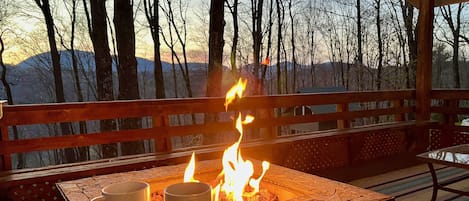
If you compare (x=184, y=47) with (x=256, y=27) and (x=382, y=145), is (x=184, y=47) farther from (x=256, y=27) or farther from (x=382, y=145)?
(x=382, y=145)

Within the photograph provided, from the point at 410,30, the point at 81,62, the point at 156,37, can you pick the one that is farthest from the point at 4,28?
the point at 410,30

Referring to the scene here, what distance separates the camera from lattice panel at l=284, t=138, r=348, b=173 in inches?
128

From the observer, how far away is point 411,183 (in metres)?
3.35

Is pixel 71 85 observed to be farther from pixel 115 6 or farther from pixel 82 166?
pixel 82 166

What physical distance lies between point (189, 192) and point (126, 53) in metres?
3.80

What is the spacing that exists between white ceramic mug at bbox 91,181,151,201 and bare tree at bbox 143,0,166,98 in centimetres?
378

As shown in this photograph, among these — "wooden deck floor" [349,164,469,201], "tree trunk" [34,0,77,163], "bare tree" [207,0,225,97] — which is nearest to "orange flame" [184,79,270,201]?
"wooden deck floor" [349,164,469,201]

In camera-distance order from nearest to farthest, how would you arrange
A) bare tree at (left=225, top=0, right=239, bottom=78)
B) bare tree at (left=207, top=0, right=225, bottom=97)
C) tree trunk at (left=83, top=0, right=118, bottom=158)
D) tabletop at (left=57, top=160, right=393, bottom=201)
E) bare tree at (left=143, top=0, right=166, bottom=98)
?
1. tabletop at (left=57, top=160, right=393, bottom=201)
2. tree trunk at (left=83, top=0, right=118, bottom=158)
3. bare tree at (left=143, top=0, right=166, bottom=98)
4. bare tree at (left=207, top=0, right=225, bottom=97)
5. bare tree at (left=225, top=0, right=239, bottom=78)

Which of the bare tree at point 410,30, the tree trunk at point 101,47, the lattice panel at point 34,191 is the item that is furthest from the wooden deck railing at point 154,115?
the bare tree at point 410,30

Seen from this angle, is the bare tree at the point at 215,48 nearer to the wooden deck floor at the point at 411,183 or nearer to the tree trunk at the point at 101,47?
the tree trunk at the point at 101,47

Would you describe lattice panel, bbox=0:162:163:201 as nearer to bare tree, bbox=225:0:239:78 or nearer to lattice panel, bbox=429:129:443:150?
bare tree, bbox=225:0:239:78

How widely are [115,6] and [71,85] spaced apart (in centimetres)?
117

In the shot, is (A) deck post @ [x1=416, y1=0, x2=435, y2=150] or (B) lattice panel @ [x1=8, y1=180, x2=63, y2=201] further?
(A) deck post @ [x1=416, y1=0, x2=435, y2=150]

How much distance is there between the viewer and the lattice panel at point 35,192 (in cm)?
209
